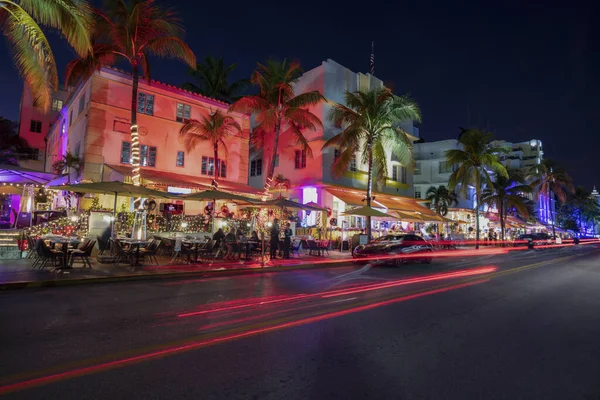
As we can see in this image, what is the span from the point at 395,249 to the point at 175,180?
12196mm

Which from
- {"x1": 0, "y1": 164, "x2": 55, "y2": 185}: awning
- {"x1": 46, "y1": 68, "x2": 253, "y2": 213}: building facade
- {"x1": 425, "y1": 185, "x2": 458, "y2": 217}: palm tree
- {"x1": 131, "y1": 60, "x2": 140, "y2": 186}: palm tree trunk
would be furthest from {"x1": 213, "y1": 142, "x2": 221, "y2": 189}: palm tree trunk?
{"x1": 425, "y1": 185, "x2": 458, "y2": 217}: palm tree

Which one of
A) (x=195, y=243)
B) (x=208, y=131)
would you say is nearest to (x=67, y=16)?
(x=195, y=243)

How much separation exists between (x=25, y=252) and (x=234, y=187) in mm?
11455

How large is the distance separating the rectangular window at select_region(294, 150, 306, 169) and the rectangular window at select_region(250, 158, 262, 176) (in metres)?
4.83

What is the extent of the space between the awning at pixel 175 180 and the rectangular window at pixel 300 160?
6182 millimetres

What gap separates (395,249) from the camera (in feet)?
55.9

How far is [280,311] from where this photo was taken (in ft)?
24.2

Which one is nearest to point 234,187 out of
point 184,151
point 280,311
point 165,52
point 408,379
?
point 184,151

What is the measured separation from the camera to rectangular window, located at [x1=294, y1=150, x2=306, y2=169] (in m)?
29.6

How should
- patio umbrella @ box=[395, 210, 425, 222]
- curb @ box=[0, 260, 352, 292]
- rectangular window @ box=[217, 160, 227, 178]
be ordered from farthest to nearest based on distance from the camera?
patio umbrella @ box=[395, 210, 425, 222], rectangular window @ box=[217, 160, 227, 178], curb @ box=[0, 260, 352, 292]

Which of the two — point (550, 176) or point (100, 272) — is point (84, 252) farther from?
point (550, 176)

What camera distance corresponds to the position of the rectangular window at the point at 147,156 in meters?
21.7

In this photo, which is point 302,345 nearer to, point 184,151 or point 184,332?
point 184,332

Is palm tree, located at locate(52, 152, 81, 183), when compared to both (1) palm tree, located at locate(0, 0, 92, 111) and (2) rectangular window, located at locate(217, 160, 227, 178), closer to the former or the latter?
(2) rectangular window, located at locate(217, 160, 227, 178)
